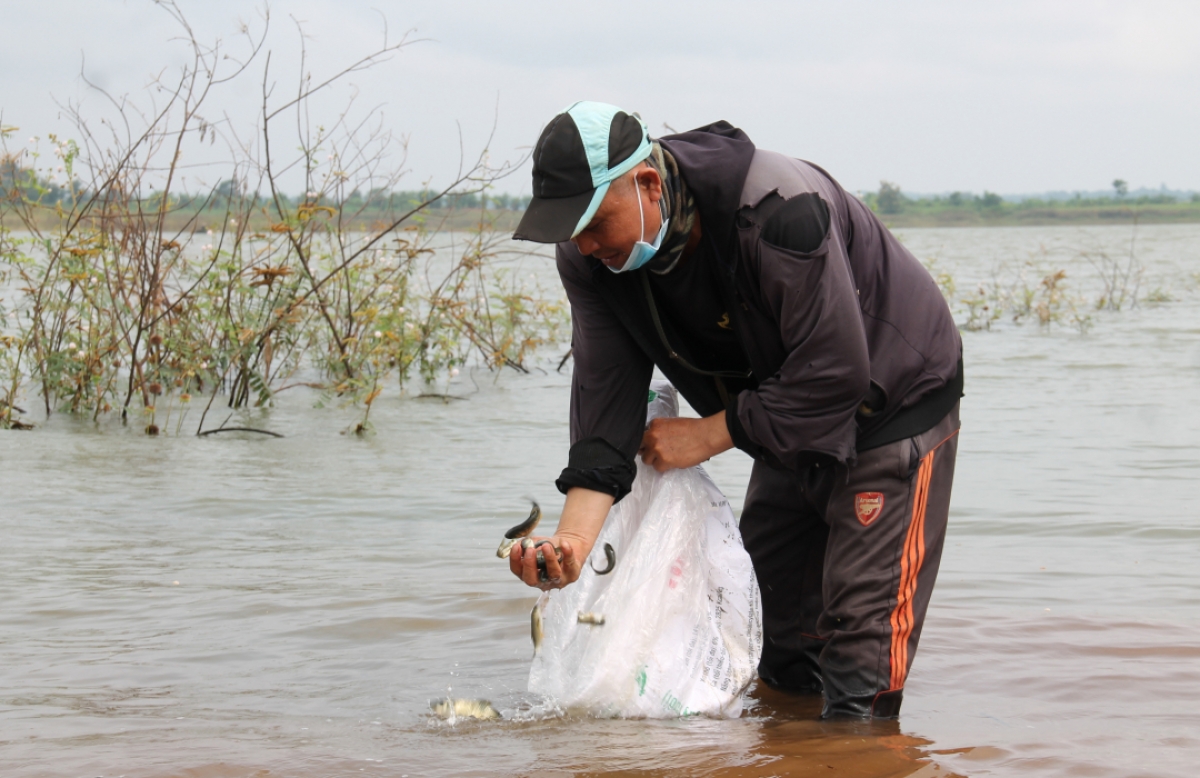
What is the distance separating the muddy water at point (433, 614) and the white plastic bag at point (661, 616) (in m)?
0.07

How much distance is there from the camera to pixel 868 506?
253 centimetres

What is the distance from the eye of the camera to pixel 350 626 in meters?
3.83

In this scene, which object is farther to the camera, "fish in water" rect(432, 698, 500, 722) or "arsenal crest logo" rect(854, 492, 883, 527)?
"fish in water" rect(432, 698, 500, 722)

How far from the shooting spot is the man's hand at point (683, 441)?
257 centimetres

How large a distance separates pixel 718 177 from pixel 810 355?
1.27 ft

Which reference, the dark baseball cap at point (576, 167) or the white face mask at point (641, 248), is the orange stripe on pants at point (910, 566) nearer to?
the white face mask at point (641, 248)

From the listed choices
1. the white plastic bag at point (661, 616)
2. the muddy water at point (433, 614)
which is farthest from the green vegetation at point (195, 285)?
the white plastic bag at point (661, 616)

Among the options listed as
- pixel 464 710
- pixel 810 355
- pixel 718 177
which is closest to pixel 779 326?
pixel 810 355

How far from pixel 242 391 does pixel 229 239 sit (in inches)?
58.5

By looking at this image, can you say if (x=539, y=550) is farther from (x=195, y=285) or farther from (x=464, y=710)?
(x=195, y=285)

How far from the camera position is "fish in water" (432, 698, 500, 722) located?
2850 millimetres

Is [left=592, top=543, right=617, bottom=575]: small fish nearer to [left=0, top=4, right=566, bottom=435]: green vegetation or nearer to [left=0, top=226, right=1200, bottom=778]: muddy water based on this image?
[left=0, top=226, right=1200, bottom=778]: muddy water

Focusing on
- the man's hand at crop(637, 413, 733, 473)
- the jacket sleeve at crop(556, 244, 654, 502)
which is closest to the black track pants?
the man's hand at crop(637, 413, 733, 473)

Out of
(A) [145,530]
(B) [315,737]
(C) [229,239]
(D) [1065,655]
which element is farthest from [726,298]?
(C) [229,239]
